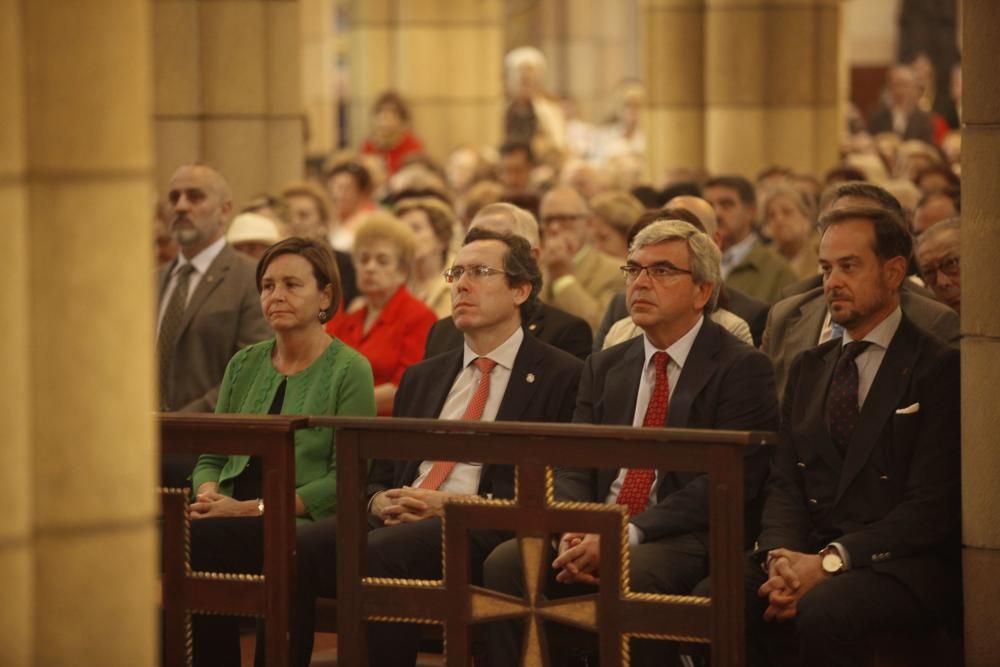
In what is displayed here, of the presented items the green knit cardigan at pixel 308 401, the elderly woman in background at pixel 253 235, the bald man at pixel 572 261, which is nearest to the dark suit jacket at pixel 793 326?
the green knit cardigan at pixel 308 401

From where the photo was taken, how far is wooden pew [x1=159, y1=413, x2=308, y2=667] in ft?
19.0

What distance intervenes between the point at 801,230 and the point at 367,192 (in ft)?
11.3

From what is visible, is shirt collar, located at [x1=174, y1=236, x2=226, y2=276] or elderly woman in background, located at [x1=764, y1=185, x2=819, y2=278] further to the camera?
elderly woman in background, located at [x1=764, y1=185, x2=819, y2=278]

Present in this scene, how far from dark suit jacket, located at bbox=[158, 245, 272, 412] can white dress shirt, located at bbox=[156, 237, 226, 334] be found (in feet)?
0.29

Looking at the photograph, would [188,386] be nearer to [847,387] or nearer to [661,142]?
[847,387]

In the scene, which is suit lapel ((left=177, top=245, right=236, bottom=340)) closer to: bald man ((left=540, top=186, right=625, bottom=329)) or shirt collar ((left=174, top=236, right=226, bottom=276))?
shirt collar ((left=174, top=236, right=226, bottom=276))

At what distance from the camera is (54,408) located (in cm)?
364

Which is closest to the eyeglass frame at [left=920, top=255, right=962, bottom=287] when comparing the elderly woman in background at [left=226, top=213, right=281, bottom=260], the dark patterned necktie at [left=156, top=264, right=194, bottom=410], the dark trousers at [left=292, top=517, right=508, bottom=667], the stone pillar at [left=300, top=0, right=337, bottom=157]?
the dark trousers at [left=292, top=517, right=508, bottom=667]

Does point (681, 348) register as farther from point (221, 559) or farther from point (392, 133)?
point (392, 133)

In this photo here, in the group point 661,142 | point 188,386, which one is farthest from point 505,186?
point 188,386

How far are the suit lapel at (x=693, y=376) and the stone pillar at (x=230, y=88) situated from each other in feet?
19.2

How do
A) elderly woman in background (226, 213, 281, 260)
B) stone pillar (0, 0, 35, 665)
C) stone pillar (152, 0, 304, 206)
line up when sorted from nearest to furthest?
stone pillar (0, 0, 35, 665), elderly woman in background (226, 213, 281, 260), stone pillar (152, 0, 304, 206)

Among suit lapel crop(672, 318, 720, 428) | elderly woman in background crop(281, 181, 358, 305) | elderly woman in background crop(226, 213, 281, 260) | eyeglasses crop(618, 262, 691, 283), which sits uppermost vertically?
elderly woman in background crop(281, 181, 358, 305)

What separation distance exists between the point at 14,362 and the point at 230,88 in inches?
327
